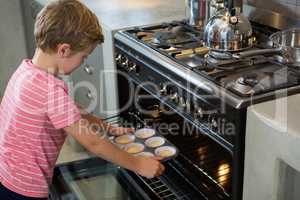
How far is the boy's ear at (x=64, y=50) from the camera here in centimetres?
128

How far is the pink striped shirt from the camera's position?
1284mm

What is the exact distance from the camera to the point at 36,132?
1.35 metres

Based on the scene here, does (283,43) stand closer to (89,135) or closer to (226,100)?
(226,100)

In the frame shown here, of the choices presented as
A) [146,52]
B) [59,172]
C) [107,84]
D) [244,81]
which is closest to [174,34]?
[146,52]

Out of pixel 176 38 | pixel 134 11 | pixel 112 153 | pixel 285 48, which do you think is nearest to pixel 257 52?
pixel 285 48

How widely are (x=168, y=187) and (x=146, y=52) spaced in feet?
1.50

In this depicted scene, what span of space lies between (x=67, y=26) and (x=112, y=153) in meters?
0.37

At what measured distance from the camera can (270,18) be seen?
5.82ft

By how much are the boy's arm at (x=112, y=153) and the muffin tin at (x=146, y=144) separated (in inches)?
2.7

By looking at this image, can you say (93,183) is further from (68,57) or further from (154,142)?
(68,57)

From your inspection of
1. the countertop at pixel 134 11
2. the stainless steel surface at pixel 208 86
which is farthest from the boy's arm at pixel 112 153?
the countertop at pixel 134 11

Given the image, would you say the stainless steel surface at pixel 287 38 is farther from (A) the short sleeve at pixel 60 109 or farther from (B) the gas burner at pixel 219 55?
(A) the short sleeve at pixel 60 109

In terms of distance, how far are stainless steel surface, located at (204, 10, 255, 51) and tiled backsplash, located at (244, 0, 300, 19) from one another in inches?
9.3

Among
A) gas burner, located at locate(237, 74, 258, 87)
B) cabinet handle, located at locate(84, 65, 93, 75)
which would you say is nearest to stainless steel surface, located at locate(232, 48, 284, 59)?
gas burner, located at locate(237, 74, 258, 87)
